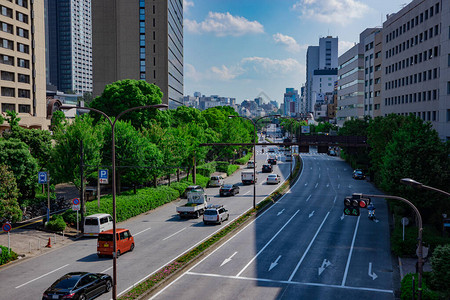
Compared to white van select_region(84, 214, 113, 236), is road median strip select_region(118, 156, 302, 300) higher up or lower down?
lower down

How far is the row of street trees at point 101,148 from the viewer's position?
4097cm

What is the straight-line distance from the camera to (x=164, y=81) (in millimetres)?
105750

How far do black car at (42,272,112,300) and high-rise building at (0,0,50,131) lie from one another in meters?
52.0

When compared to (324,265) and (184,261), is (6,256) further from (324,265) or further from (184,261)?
(324,265)

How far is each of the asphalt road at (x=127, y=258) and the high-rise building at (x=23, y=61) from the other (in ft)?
125

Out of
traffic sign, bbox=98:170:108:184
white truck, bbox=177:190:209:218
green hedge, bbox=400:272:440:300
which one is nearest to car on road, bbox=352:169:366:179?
white truck, bbox=177:190:209:218

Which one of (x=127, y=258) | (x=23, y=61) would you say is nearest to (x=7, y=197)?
(x=127, y=258)

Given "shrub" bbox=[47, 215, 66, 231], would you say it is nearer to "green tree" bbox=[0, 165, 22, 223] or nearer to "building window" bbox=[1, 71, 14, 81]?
"green tree" bbox=[0, 165, 22, 223]

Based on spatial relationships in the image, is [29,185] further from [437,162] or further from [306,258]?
[437,162]

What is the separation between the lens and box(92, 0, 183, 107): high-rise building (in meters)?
104

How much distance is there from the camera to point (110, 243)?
30812mm

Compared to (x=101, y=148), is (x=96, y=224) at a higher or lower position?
lower

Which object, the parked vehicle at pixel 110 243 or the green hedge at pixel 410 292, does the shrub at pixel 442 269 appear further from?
A: the parked vehicle at pixel 110 243

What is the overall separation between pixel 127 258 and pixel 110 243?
1.76 meters
